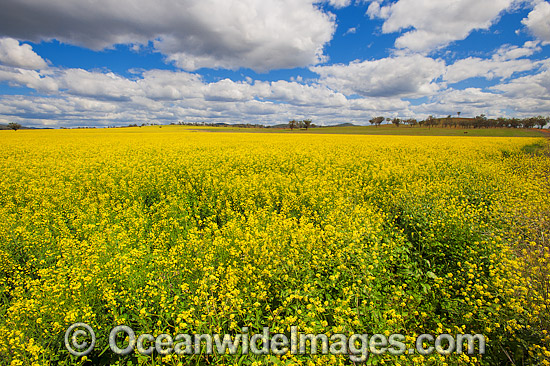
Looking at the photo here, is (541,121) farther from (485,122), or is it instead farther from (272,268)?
(272,268)

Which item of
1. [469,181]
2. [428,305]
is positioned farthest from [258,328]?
[469,181]

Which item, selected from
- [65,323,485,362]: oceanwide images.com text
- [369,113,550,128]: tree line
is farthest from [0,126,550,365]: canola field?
[369,113,550,128]: tree line

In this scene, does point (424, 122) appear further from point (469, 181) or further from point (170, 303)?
point (170, 303)

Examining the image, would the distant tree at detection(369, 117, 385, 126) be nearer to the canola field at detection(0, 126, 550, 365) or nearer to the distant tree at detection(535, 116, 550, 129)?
the distant tree at detection(535, 116, 550, 129)

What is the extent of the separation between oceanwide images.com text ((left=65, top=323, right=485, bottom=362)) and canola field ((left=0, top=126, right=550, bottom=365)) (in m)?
0.08

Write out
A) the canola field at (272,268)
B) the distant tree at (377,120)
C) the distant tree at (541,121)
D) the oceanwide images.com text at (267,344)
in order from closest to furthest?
the oceanwide images.com text at (267,344)
the canola field at (272,268)
the distant tree at (541,121)
the distant tree at (377,120)

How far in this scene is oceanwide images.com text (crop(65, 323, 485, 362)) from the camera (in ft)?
8.84

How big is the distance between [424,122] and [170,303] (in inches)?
4925

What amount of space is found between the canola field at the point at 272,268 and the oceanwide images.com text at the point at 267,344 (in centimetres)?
8

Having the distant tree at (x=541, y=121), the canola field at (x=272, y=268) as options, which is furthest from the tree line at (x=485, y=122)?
the canola field at (x=272, y=268)

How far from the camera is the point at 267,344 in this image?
281 cm

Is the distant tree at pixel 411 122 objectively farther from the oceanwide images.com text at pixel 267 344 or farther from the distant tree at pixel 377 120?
the oceanwide images.com text at pixel 267 344

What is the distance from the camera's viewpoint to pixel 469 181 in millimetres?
9211

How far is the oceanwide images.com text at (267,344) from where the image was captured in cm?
270
